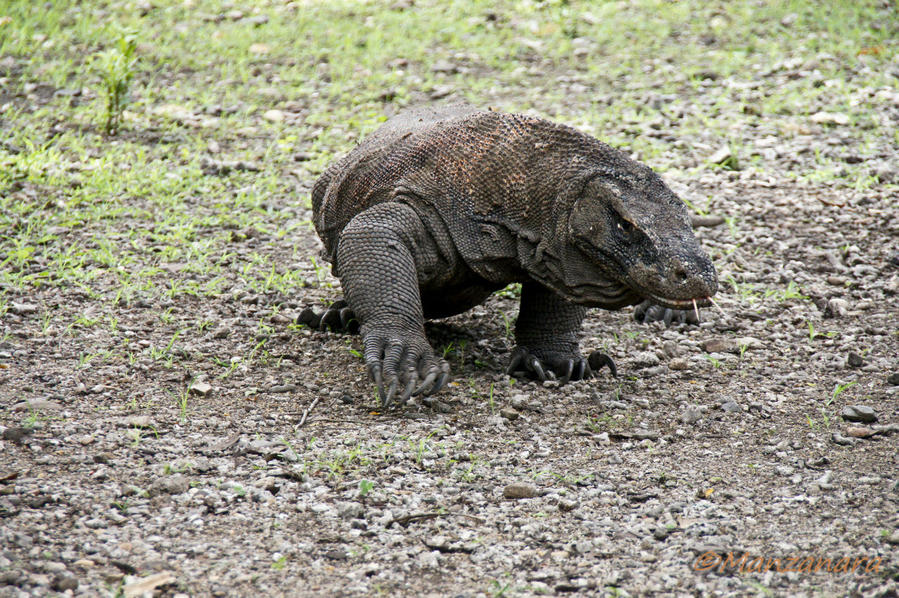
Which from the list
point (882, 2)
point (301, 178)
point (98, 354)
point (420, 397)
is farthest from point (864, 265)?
point (882, 2)

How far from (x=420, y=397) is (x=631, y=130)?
14.8 feet

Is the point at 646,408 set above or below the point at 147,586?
below

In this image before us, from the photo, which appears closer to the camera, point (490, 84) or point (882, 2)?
point (490, 84)

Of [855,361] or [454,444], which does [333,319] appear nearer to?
[454,444]

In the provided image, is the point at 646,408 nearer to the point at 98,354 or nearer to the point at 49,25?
the point at 98,354

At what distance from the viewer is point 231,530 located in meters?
3.15

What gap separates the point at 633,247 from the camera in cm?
393

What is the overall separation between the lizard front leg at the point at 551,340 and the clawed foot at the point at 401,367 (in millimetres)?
606

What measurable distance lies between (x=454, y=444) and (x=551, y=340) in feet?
3.53

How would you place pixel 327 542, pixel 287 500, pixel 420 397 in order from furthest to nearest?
pixel 420 397, pixel 287 500, pixel 327 542

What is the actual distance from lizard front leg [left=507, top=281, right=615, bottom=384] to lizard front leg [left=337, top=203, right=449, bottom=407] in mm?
605

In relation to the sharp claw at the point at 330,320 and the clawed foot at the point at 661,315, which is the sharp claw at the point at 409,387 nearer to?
the sharp claw at the point at 330,320

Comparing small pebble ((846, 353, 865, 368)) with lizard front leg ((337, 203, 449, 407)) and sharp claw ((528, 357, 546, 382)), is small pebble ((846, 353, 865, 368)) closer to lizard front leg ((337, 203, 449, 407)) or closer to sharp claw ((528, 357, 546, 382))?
sharp claw ((528, 357, 546, 382))

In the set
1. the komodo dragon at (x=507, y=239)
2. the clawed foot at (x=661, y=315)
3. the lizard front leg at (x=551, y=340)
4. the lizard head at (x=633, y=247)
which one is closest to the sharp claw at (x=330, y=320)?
the komodo dragon at (x=507, y=239)
